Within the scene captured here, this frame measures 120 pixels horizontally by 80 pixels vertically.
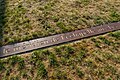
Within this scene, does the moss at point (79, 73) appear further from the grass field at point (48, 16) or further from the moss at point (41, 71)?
the grass field at point (48, 16)

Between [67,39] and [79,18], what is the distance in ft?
3.22

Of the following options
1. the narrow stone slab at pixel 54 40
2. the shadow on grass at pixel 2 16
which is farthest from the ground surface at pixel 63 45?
the narrow stone slab at pixel 54 40

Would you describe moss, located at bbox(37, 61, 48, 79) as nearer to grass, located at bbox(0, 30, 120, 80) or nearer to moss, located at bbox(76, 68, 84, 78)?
grass, located at bbox(0, 30, 120, 80)

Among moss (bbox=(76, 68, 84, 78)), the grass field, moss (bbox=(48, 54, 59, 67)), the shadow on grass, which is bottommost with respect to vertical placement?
moss (bbox=(76, 68, 84, 78))

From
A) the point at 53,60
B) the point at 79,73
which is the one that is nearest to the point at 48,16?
the point at 53,60

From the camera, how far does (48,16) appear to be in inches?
215

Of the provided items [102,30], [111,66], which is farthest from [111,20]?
[111,66]

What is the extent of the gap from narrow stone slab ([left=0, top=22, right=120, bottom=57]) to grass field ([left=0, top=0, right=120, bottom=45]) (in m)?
0.16

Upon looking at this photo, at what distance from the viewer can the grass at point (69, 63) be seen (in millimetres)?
3742

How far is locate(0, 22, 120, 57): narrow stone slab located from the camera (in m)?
4.36

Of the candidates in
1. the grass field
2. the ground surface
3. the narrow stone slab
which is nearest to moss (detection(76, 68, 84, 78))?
the ground surface

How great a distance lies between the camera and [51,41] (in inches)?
179

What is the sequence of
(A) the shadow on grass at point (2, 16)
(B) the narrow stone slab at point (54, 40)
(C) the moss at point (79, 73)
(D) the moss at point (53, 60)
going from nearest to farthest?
(C) the moss at point (79, 73), (D) the moss at point (53, 60), (B) the narrow stone slab at point (54, 40), (A) the shadow on grass at point (2, 16)

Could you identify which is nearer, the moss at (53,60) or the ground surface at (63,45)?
the ground surface at (63,45)
